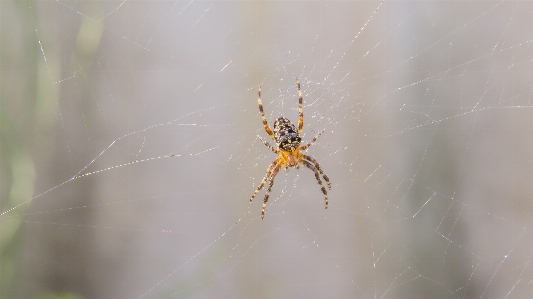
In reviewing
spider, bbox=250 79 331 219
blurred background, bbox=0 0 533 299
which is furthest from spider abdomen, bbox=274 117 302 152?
blurred background, bbox=0 0 533 299

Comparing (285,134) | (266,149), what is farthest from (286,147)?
(266,149)

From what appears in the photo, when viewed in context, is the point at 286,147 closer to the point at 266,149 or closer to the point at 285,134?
the point at 285,134

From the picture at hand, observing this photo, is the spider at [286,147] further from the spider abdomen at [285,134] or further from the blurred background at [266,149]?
the blurred background at [266,149]

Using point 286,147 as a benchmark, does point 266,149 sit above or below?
above

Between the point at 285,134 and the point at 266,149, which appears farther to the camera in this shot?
the point at 266,149

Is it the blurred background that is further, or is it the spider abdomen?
the blurred background

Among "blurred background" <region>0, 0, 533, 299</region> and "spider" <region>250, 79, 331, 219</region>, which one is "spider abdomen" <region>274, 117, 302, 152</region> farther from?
"blurred background" <region>0, 0, 533, 299</region>

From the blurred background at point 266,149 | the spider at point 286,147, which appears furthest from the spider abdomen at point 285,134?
the blurred background at point 266,149

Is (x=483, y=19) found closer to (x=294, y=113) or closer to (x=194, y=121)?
(x=294, y=113)
